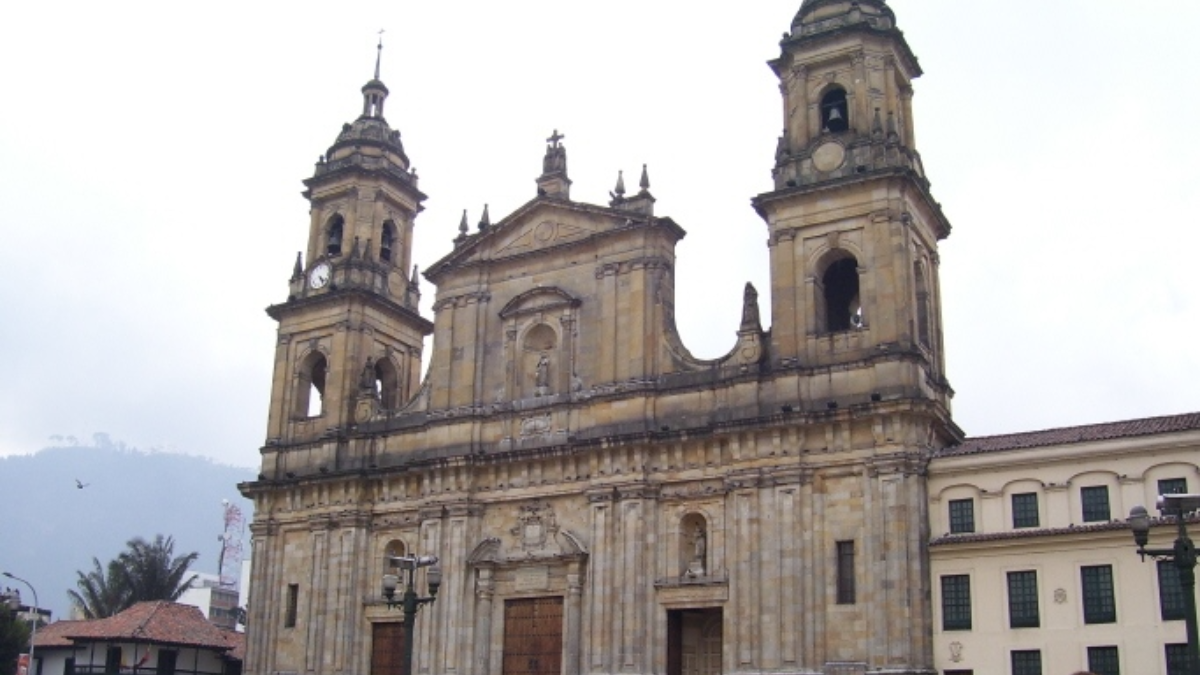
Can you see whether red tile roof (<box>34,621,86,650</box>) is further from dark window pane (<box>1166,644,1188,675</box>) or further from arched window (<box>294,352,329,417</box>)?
dark window pane (<box>1166,644,1188,675</box>)

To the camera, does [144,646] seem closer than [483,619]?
No

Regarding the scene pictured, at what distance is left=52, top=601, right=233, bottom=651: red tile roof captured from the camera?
162ft

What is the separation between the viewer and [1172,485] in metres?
30.2

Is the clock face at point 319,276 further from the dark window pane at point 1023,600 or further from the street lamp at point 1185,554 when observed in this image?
the street lamp at point 1185,554

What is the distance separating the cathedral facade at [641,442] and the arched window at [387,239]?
1865mm

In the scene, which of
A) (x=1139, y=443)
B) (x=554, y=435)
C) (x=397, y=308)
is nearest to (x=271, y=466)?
(x=397, y=308)

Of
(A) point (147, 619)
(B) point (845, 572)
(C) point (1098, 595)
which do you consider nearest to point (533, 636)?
(B) point (845, 572)

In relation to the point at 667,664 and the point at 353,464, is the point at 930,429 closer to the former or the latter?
the point at 667,664

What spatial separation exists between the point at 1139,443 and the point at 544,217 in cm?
1953

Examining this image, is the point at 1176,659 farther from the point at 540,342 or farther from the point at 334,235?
the point at 334,235

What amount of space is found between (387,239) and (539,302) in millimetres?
10269

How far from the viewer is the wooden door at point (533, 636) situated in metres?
38.1

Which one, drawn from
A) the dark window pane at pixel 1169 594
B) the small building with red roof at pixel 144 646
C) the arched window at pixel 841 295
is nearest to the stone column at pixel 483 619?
the arched window at pixel 841 295

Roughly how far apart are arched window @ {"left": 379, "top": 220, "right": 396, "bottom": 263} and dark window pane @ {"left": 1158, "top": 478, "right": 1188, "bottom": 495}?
2866 centimetres
